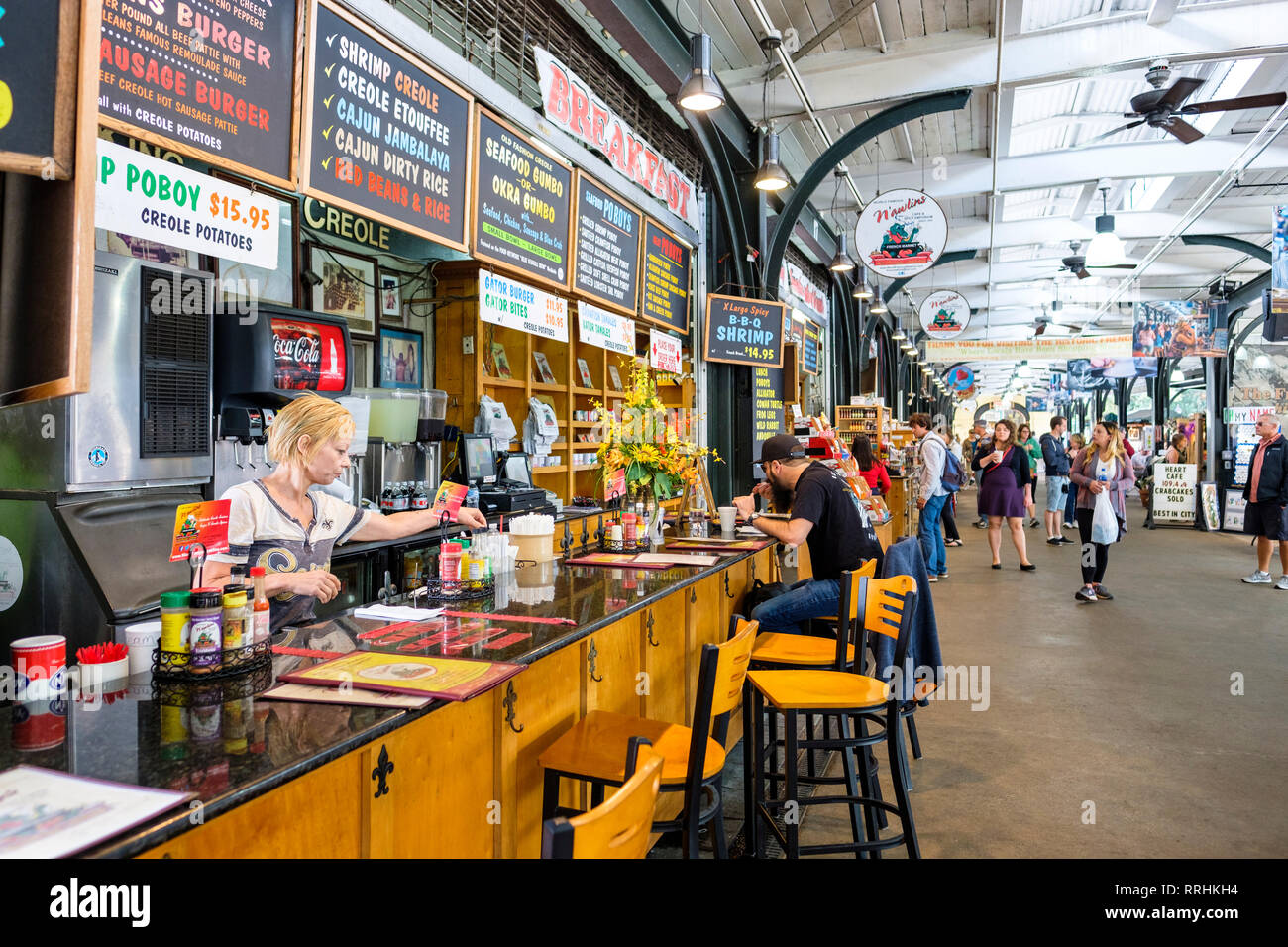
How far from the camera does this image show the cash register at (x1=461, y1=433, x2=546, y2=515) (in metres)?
5.36

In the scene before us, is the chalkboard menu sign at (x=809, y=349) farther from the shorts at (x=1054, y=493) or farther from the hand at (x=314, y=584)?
the hand at (x=314, y=584)

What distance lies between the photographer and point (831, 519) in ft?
14.7

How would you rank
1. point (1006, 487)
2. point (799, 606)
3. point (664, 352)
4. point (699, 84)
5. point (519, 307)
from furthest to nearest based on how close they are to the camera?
point (1006, 487) < point (664, 352) < point (519, 307) < point (699, 84) < point (799, 606)

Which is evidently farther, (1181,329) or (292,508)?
(1181,329)

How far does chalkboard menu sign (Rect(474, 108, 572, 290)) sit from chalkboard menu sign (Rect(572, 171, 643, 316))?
0.70ft

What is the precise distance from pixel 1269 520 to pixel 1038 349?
10779mm

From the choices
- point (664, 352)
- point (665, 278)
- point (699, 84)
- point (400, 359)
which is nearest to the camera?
point (699, 84)

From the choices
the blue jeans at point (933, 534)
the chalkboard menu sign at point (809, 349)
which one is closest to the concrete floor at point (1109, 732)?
the blue jeans at point (933, 534)

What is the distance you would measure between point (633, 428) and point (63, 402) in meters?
2.53

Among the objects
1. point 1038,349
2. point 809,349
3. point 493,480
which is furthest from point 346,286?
point 1038,349

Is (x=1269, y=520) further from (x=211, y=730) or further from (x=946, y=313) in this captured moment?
(x=211, y=730)

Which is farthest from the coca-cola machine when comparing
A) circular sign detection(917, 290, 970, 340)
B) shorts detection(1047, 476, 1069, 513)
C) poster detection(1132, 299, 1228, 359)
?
poster detection(1132, 299, 1228, 359)
